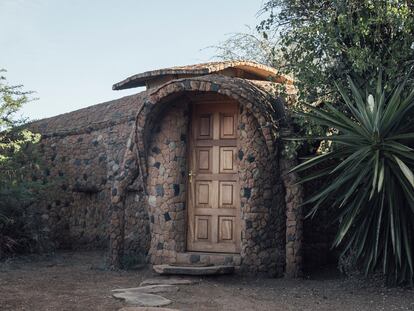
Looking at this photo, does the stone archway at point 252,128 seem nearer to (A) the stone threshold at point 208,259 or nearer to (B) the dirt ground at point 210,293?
(A) the stone threshold at point 208,259

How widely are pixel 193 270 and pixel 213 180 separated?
5.63ft

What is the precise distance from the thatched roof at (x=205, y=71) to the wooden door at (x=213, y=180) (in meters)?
1.23

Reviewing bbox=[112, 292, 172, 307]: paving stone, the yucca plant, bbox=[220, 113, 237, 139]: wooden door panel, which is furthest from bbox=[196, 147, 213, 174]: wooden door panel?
bbox=[112, 292, 172, 307]: paving stone

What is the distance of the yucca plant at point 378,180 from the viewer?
7.08 m

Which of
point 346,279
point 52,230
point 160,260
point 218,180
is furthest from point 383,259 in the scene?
point 52,230

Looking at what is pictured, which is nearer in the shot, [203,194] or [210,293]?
[210,293]

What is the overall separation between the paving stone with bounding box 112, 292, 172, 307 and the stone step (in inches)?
53.1

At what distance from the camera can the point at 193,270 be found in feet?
27.7

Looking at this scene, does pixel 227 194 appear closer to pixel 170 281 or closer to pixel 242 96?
pixel 242 96

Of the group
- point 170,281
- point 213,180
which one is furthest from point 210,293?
point 213,180

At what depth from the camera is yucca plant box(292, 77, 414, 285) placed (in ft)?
23.2

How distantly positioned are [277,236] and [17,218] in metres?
5.69

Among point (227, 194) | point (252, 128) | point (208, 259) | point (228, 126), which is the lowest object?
point (208, 259)

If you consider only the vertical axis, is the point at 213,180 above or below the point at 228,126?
below
